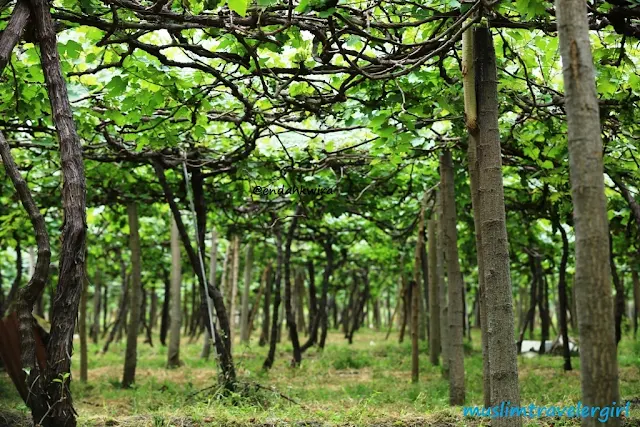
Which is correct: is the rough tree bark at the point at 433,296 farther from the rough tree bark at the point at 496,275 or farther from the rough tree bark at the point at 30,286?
the rough tree bark at the point at 30,286

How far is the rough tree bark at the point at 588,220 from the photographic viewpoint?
2.16m

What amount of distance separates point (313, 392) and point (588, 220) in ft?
23.1

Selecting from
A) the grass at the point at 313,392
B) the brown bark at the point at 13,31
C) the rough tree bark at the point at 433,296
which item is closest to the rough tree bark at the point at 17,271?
the grass at the point at 313,392

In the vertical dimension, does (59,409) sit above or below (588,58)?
below

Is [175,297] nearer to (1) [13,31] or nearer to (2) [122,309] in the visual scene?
(2) [122,309]

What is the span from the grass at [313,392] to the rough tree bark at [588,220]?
9.75ft

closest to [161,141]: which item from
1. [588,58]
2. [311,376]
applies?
[588,58]

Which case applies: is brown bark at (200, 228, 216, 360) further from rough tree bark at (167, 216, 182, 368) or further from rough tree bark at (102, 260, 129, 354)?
rough tree bark at (102, 260, 129, 354)

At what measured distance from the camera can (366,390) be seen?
8797 millimetres

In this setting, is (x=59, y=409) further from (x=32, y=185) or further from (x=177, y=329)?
(x=177, y=329)

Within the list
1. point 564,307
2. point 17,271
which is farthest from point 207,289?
point 17,271

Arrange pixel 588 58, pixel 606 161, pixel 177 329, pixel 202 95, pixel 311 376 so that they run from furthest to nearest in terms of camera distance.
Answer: pixel 177 329 < pixel 311 376 < pixel 606 161 < pixel 202 95 < pixel 588 58

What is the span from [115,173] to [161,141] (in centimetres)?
205

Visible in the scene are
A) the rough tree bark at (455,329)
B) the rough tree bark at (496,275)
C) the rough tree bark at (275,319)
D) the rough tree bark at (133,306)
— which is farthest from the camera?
the rough tree bark at (275,319)
